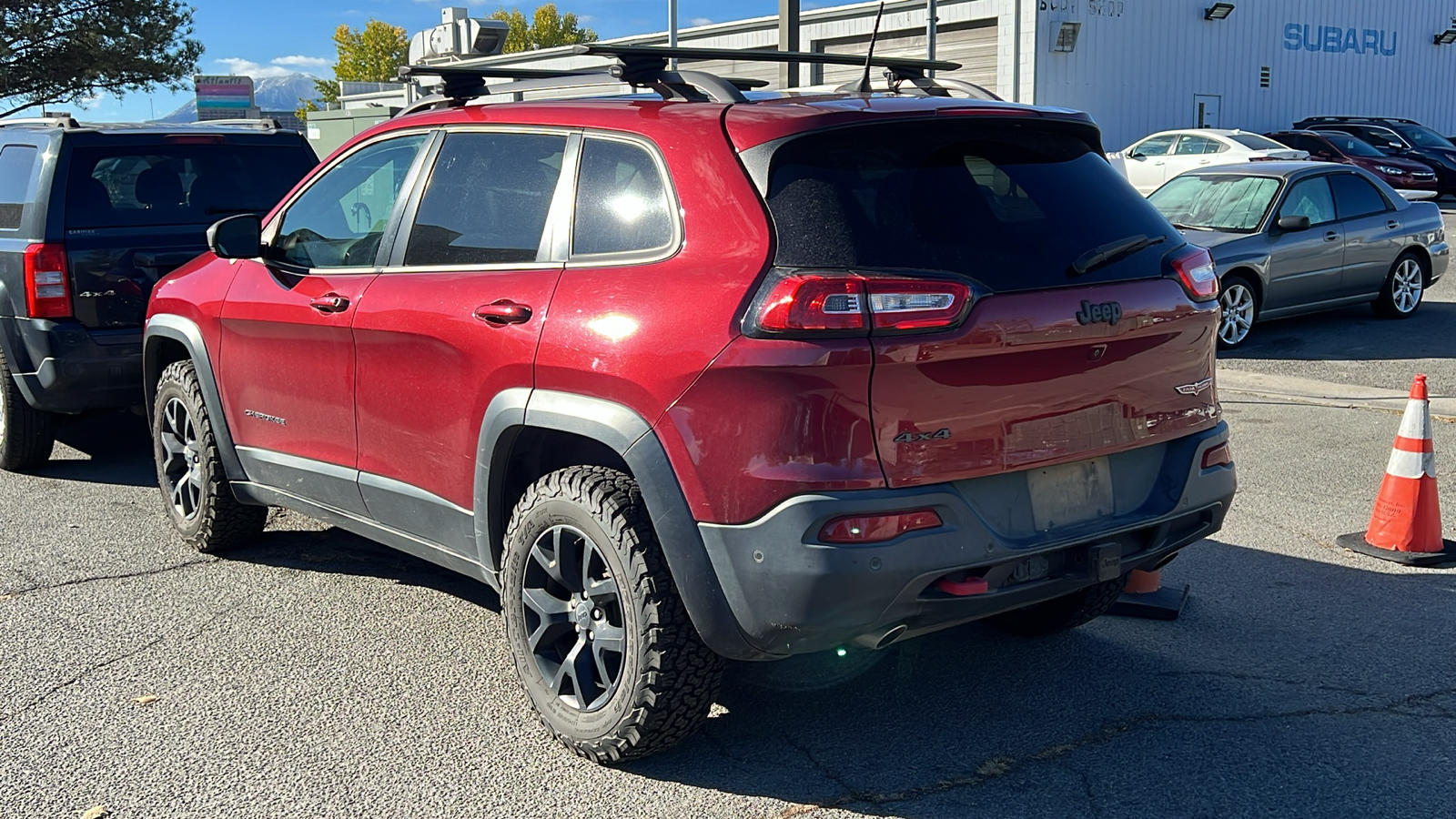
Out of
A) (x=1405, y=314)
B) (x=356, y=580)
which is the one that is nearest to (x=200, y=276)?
(x=356, y=580)

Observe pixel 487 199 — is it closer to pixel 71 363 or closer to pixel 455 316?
pixel 455 316

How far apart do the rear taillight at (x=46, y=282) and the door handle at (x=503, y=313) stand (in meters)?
3.99

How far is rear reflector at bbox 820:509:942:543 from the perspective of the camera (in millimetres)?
3182

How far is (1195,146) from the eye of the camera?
25062 mm

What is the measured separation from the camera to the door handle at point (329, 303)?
15.0ft

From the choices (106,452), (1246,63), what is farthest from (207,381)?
(1246,63)

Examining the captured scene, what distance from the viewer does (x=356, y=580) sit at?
5.46 metres

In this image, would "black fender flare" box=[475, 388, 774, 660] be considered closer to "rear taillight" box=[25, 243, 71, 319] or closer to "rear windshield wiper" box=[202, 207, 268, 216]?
"rear taillight" box=[25, 243, 71, 319]

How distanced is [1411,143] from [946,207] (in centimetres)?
2788

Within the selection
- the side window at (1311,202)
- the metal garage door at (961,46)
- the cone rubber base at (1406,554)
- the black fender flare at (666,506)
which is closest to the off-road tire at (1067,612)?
the black fender flare at (666,506)

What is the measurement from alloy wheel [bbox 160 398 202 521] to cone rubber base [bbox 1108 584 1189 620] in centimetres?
378

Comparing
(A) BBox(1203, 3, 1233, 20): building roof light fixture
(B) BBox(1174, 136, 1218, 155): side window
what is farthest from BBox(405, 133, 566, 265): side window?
(A) BBox(1203, 3, 1233, 20): building roof light fixture

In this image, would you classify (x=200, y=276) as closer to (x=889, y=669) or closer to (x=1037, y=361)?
(x=889, y=669)

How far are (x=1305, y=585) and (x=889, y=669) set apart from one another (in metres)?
1.93
